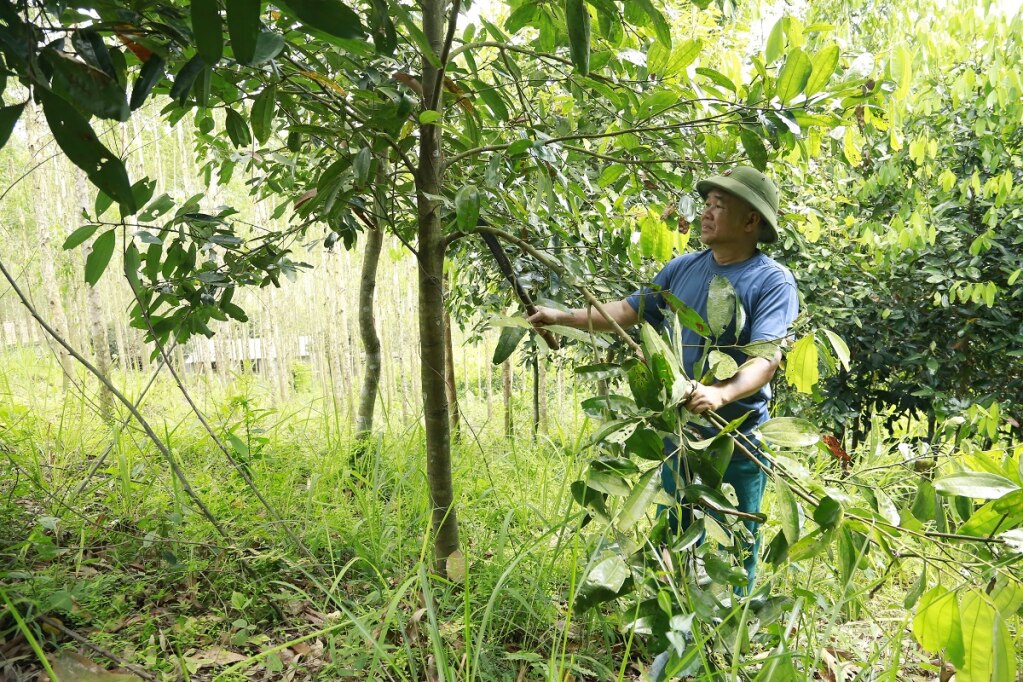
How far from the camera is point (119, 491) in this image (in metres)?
1.94

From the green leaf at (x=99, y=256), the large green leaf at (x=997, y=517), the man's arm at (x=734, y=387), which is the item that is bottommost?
the large green leaf at (x=997, y=517)

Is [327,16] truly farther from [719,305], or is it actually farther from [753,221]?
[753,221]

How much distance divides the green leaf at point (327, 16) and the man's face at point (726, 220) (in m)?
1.29

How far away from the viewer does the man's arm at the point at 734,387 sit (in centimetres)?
80

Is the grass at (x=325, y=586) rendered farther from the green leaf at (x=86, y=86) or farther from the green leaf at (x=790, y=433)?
the green leaf at (x=86, y=86)

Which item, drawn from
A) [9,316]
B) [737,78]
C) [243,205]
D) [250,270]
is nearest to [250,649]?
[250,270]

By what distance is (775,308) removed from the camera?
157 cm

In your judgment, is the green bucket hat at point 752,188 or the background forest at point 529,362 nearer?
the background forest at point 529,362

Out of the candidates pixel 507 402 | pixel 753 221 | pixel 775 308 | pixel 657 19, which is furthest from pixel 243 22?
pixel 507 402

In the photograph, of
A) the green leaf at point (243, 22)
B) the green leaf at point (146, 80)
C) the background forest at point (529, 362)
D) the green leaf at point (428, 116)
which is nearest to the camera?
the green leaf at point (243, 22)

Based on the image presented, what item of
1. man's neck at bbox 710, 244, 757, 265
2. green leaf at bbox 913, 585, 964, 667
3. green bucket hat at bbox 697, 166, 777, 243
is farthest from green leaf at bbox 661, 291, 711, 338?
man's neck at bbox 710, 244, 757, 265

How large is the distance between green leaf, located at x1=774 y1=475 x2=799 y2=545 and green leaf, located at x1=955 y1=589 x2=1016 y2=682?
0.17m

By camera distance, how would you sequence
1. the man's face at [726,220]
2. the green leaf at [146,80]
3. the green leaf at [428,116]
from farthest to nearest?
1. the man's face at [726,220]
2. the green leaf at [428,116]
3. the green leaf at [146,80]

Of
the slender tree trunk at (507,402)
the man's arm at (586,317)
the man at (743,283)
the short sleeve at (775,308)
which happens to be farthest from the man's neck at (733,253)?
the slender tree trunk at (507,402)
